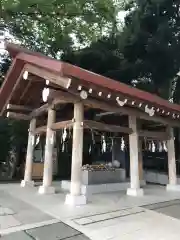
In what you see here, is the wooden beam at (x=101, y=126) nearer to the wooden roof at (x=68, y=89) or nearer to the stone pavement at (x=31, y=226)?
the wooden roof at (x=68, y=89)

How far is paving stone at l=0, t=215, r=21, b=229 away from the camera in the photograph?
11.9 feet

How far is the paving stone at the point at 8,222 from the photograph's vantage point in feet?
11.9

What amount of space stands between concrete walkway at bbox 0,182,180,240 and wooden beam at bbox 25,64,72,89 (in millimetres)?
2296

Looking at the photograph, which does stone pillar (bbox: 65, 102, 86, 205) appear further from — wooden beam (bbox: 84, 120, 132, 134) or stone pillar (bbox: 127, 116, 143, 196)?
stone pillar (bbox: 127, 116, 143, 196)

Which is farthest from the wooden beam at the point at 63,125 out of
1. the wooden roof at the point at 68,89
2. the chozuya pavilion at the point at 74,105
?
the wooden roof at the point at 68,89

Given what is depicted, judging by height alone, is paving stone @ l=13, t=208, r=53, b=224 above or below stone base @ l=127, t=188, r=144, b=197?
below

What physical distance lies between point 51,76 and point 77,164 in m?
1.88

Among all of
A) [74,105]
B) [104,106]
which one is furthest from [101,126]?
[74,105]

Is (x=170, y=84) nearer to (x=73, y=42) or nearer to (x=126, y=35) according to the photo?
(x=126, y=35)

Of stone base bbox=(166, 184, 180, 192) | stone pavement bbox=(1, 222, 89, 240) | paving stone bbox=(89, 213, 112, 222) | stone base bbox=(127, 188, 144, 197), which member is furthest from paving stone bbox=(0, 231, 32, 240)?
stone base bbox=(166, 184, 180, 192)

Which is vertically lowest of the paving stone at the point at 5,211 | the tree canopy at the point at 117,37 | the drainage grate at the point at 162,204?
the drainage grate at the point at 162,204

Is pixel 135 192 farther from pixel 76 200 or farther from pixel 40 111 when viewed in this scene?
pixel 40 111

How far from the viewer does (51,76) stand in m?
4.82

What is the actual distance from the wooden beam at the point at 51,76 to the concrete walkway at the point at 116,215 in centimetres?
230
